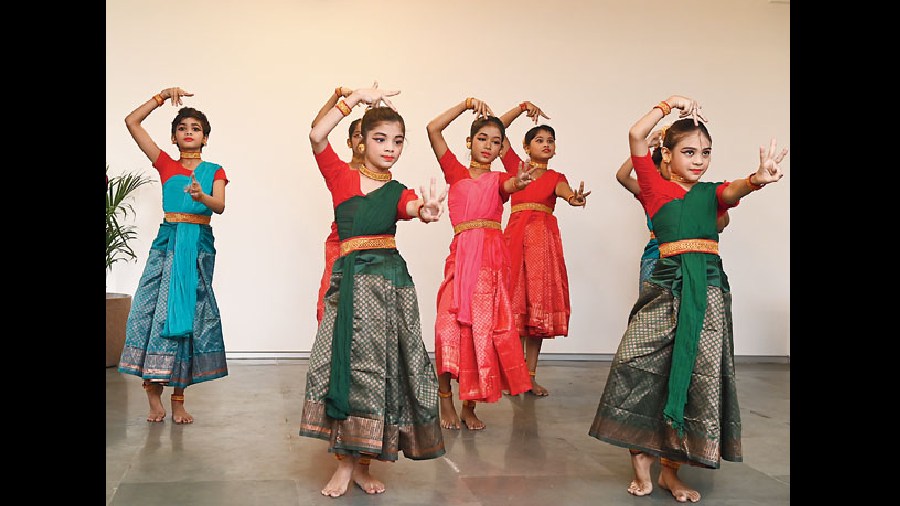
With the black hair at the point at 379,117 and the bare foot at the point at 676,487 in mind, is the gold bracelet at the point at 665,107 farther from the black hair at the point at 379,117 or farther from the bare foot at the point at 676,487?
the bare foot at the point at 676,487

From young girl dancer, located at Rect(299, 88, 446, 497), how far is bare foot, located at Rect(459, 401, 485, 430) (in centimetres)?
108

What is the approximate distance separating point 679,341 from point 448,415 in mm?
1529

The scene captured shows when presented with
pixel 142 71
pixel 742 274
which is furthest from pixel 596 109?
pixel 142 71

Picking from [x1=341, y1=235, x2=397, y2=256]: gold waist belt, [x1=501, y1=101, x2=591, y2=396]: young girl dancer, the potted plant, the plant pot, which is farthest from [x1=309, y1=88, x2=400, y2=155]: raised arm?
the plant pot

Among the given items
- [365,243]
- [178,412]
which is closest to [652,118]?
[365,243]

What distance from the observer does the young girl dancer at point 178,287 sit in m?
3.96

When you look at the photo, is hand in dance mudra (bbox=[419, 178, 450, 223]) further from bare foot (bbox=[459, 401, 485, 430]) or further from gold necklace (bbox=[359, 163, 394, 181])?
bare foot (bbox=[459, 401, 485, 430])

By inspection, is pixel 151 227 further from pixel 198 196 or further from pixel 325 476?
pixel 325 476

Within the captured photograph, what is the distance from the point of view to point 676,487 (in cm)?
298

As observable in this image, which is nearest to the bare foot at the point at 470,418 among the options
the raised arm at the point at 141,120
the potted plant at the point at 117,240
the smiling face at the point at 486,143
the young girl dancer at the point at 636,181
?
the young girl dancer at the point at 636,181

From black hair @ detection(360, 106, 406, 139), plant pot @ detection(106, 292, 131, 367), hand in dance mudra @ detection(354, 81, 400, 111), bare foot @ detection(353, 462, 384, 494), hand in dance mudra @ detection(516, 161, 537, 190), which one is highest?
hand in dance mudra @ detection(354, 81, 400, 111)

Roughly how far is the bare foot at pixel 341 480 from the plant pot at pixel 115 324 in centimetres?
323

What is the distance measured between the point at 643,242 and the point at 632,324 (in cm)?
370

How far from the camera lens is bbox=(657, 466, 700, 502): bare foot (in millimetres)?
2945
